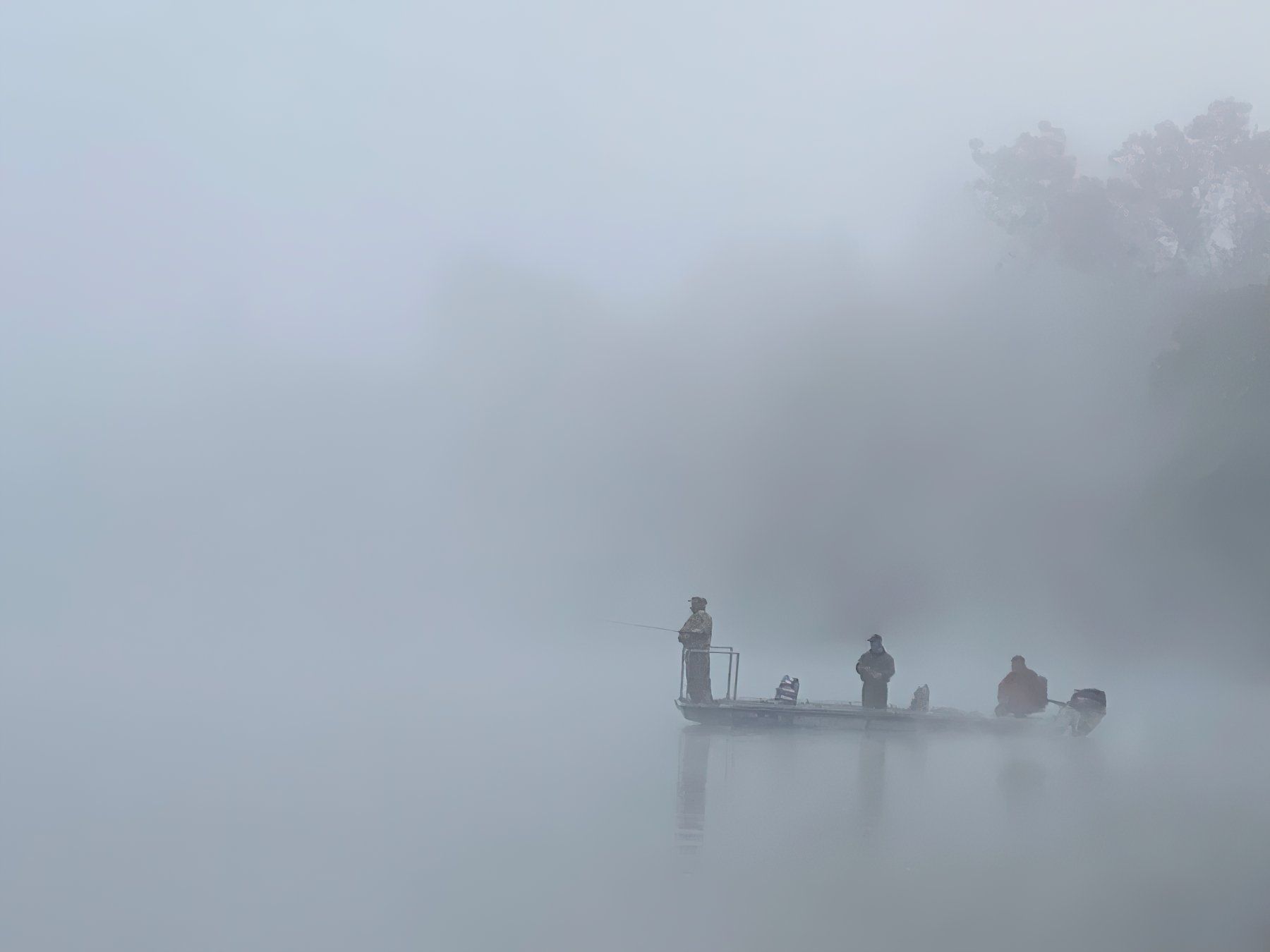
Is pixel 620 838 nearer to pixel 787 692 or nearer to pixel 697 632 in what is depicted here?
pixel 697 632

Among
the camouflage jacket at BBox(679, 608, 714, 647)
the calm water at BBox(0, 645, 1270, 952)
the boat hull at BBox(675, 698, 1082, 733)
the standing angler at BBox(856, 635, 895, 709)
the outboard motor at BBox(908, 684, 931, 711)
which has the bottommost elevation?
the calm water at BBox(0, 645, 1270, 952)

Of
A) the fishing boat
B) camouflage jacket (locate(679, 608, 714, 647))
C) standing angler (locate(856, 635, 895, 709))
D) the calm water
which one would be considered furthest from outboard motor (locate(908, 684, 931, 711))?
camouflage jacket (locate(679, 608, 714, 647))

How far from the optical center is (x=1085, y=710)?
727 inches

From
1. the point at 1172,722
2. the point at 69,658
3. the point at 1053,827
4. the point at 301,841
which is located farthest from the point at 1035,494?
the point at 301,841

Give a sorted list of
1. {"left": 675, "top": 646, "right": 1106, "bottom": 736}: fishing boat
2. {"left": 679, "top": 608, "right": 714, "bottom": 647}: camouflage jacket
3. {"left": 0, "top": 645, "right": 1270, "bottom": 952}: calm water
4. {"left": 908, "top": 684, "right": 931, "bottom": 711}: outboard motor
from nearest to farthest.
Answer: {"left": 0, "top": 645, "right": 1270, "bottom": 952}: calm water → {"left": 675, "top": 646, "right": 1106, "bottom": 736}: fishing boat → {"left": 679, "top": 608, "right": 714, "bottom": 647}: camouflage jacket → {"left": 908, "top": 684, "right": 931, "bottom": 711}: outboard motor

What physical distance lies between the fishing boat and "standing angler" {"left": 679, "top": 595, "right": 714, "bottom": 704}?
0.24 ft

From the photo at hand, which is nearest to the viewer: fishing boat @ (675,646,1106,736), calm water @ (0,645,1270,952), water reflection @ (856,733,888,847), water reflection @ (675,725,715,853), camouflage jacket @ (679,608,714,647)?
calm water @ (0,645,1270,952)

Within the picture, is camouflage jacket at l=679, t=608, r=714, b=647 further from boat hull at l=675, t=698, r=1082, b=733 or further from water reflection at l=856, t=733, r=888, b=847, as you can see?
water reflection at l=856, t=733, r=888, b=847

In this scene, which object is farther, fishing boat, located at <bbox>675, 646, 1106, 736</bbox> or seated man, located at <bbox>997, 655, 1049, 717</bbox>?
seated man, located at <bbox>997, 655, 1049, 717</bbox>

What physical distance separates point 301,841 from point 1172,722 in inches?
625

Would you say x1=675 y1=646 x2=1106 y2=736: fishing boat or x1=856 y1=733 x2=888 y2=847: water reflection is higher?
x1=675 y1=646 x2=1106 y2=736: fishing boat

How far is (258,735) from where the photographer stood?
59.7 ft

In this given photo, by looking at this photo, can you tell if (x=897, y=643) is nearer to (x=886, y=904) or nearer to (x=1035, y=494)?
(x=1035, y=494)

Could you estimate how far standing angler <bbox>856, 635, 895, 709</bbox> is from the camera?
1877 cm
